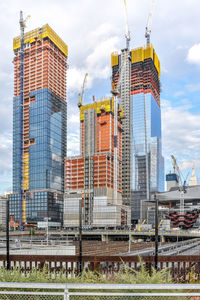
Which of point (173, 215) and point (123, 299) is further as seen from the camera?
point (173, 215)

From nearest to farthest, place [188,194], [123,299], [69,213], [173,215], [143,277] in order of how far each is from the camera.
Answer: [123,299]
[143,277]
[173,215]
[69,213]
[188,194]

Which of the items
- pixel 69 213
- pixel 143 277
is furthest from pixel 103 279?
pixel 69 213

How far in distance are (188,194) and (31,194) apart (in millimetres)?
97185

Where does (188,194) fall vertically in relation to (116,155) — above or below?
below

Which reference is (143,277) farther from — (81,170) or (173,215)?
(81,170)

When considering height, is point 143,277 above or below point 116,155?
below

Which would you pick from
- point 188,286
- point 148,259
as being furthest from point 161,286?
point 148,259

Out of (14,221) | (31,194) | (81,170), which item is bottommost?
(14,221)

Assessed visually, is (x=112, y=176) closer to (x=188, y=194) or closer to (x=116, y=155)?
(x=116, y=155)

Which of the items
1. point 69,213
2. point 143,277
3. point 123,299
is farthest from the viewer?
point 69,213

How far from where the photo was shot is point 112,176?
194 metres

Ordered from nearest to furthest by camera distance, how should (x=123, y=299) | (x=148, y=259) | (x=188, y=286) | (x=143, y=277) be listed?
(x=188, y=286) → (x=123, y=299) → (x=143, y=277) → (x=148, y=259)

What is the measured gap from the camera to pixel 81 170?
7628 inches

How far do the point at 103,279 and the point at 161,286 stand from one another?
3.62 metres
